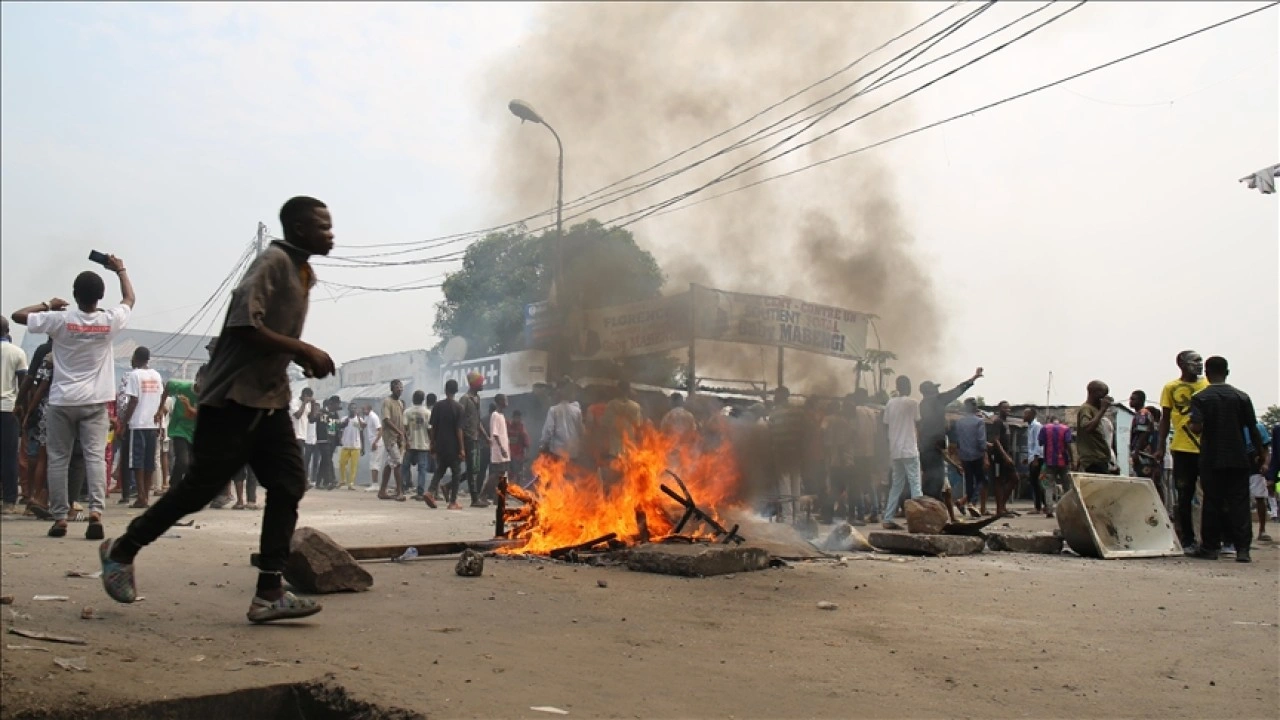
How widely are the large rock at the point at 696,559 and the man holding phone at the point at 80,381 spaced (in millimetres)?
3764

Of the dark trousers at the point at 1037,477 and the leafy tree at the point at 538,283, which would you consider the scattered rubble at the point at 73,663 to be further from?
the dark trousers at the point at 1037,477

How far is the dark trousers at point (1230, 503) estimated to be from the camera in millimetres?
8695

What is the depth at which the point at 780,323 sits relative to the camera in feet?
55.8

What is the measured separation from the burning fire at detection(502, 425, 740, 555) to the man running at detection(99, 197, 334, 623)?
3.35m

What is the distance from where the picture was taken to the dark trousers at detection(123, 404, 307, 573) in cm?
399

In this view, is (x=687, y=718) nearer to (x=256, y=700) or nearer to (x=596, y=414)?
(x=256, y=700)

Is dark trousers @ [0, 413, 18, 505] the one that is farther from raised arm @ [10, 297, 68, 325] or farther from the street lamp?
the street lamp

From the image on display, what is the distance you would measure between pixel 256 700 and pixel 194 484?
127 centimetres

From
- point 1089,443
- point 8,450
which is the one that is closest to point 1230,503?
point 1089,443

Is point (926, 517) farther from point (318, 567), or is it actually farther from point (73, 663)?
point (73, 663)

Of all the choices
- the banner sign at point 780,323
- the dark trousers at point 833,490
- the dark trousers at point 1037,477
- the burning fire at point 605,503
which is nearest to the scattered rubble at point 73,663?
the burning fire at point 605,503

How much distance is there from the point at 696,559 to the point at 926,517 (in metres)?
3.92

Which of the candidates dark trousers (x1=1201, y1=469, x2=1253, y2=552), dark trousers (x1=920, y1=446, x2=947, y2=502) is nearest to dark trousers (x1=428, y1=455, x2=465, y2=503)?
dark trousers (x1=920, y1=446, x2=947, y2=502)

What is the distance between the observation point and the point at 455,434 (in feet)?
45.5
